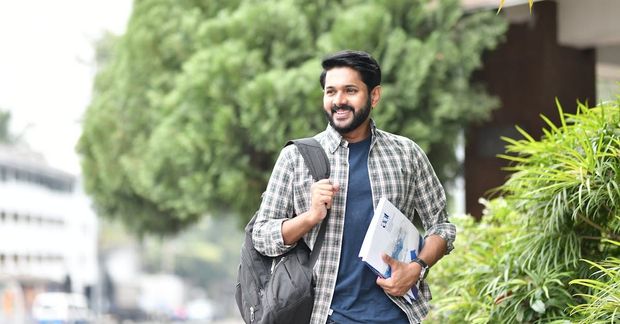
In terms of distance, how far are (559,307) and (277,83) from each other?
811 cm

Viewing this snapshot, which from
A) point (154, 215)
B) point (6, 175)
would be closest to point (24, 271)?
point (6, 175)

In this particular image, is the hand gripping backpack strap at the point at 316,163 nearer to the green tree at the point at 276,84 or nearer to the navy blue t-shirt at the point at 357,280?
the navy blue t-shirt at the point at 357,280

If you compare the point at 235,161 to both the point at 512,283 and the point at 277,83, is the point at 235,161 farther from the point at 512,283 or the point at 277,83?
the point at 512,283

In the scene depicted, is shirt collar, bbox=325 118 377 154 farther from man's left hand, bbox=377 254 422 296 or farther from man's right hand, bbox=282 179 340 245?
man's left hand, bbox=377 254 422 296

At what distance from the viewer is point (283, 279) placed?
147 inches

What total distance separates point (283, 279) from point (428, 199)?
59 cm

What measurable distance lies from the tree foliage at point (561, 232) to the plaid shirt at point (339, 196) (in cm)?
68

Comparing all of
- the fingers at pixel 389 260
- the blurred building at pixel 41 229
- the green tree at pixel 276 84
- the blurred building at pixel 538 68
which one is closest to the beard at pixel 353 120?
the fingers at pixel 389 260

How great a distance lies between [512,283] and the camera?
494 centimetres

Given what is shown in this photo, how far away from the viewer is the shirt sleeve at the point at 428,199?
13.0 feet

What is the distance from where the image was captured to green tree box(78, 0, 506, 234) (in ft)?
41.3

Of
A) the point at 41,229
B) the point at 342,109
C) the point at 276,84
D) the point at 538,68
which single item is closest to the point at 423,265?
the point at 342,109

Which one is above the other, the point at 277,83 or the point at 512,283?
the point at 277,83

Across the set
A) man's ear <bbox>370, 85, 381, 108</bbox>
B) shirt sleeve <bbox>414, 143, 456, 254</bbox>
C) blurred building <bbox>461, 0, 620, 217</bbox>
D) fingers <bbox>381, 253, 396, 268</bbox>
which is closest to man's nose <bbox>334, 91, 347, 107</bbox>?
man's ear <bbox>370, 85, 381, 108</bbox>
